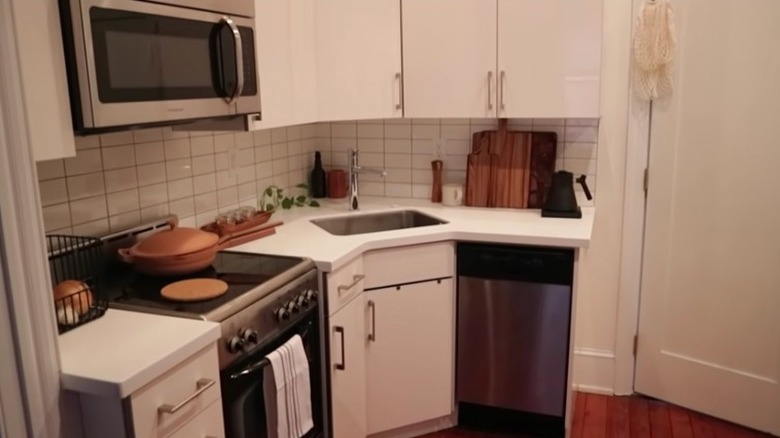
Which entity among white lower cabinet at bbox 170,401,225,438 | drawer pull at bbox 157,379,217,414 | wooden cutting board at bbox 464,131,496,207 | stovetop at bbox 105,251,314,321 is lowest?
white lower cabinet at bbox 170,401,225,438

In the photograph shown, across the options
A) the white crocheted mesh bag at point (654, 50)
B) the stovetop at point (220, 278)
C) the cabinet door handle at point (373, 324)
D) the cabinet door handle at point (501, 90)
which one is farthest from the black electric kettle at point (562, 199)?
the stovetop at point (220, 278)

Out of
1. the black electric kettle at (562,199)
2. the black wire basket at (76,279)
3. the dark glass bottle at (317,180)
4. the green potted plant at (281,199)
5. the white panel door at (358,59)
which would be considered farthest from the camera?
the dark glass bottle at (317,180)

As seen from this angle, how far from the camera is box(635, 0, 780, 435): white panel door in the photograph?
99.0 inches

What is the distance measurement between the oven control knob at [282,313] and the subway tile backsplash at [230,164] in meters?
0.63

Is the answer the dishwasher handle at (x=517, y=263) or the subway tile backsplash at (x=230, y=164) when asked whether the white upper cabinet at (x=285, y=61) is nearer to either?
the subway tile backsplash at (x=230, y=164)

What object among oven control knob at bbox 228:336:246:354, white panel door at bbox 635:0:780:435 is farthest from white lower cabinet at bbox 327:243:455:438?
white panel door at bbox 635:0:780:435

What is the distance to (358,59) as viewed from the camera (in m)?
2.61

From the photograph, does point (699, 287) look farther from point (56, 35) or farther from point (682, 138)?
point (56, 35)

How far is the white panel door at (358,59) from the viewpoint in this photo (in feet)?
8.33

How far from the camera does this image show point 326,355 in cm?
218

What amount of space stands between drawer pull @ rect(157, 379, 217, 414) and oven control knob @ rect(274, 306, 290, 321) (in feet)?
1.04

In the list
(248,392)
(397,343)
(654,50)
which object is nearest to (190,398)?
(248,392)

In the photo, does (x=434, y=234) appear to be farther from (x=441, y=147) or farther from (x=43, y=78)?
(x=43, y=78)

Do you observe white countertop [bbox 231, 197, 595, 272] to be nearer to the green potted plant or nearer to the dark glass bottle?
the green potted plant
